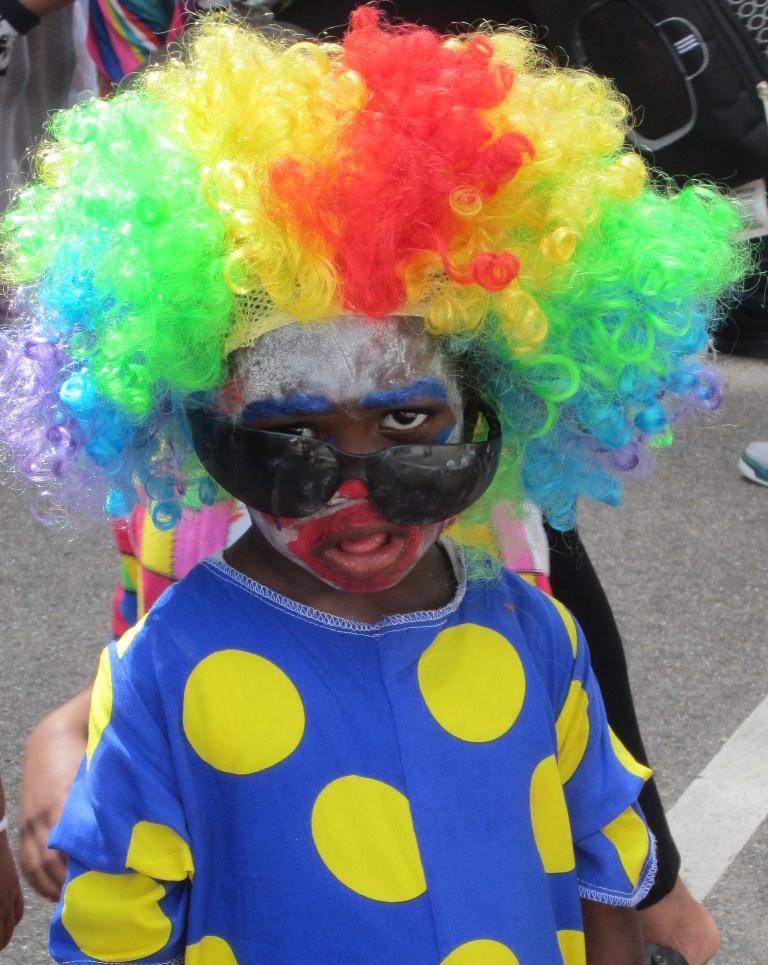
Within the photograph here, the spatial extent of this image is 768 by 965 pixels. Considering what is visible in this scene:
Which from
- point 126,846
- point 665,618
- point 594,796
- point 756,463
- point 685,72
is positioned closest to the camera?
point 126,846

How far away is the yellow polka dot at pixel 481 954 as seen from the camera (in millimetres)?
1472

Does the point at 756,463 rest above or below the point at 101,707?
below

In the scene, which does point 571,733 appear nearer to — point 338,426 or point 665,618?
point 338,426

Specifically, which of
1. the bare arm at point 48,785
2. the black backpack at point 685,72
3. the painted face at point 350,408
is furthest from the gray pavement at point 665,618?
the painted face at point 350,408

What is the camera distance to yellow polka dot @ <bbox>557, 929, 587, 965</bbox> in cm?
162

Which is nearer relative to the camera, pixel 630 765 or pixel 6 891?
pixel 630 765

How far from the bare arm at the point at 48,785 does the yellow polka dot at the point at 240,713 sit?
0.45 m

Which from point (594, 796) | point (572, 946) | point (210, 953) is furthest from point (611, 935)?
point (210, 953)

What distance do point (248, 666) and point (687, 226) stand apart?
79 cm

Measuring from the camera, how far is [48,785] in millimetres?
1878

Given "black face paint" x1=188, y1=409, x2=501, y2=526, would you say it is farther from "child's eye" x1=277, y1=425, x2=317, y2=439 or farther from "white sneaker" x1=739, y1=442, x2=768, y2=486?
"white sneaker" x1=739, y1=442, x2=768, y2=486

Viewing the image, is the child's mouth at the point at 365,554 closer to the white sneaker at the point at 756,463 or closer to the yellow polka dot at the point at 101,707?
the yellow polka dot at the point at 101,707

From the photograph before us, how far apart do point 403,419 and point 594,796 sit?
1.82 ft

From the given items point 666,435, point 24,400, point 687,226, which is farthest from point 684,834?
point 24,400
